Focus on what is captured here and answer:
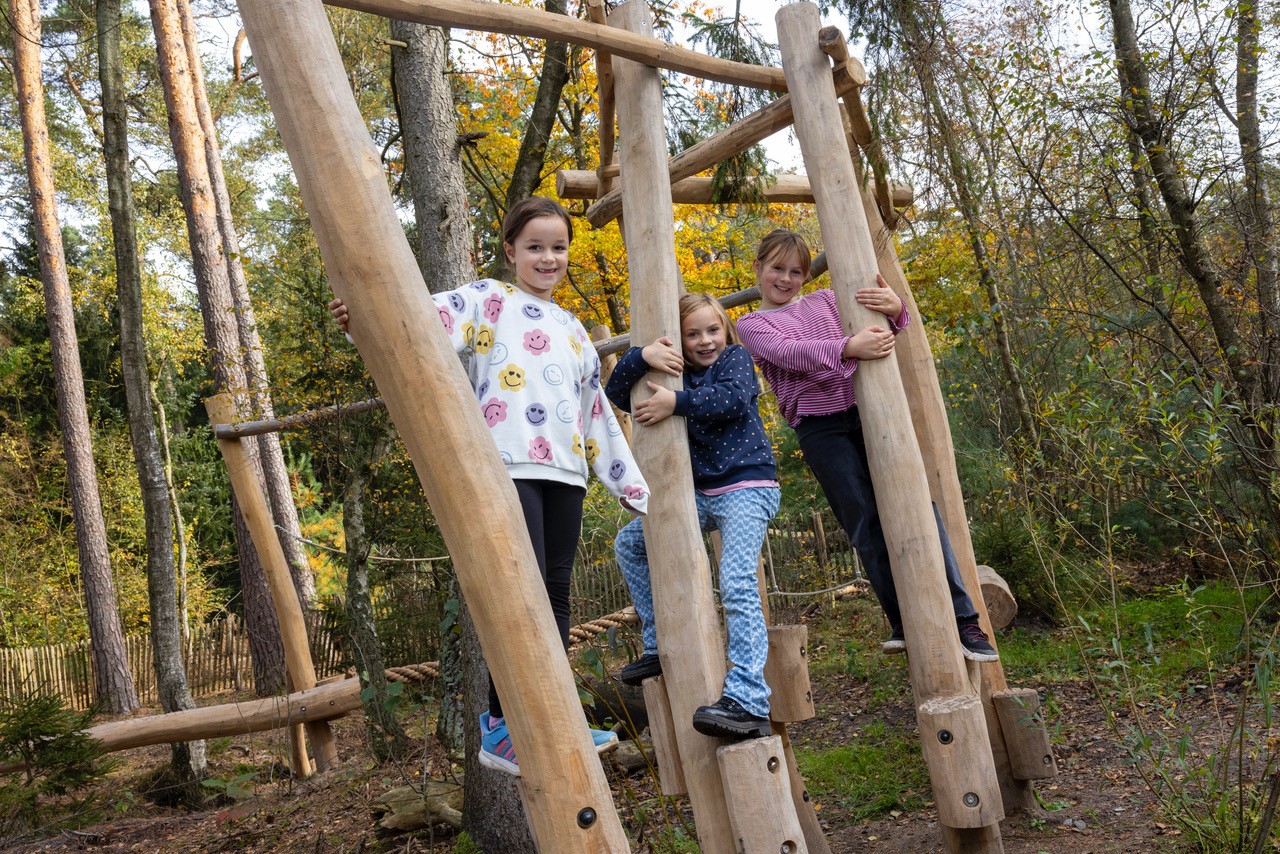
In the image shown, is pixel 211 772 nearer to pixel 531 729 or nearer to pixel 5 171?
pixel 531 729

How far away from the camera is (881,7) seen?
15.3 feet

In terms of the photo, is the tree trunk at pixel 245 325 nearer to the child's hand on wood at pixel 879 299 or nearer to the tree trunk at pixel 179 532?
the tree trunk at pixel 179 532

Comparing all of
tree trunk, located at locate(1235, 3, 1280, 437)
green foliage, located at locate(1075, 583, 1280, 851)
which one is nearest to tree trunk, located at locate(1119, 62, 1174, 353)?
tree trunk, located at locate(1235, 3, 1280, 437)

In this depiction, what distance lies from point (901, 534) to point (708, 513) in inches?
23.8

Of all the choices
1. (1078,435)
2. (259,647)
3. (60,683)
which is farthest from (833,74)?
(60,683)

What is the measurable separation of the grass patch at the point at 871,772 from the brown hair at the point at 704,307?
2.31 metres

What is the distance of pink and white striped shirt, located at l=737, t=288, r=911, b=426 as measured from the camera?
10.6 ft

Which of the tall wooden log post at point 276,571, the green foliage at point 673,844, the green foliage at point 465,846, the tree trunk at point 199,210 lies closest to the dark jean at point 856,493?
the green foliage at point 673,844

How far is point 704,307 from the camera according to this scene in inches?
124

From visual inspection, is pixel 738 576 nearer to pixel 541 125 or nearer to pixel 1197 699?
pixel 541 125

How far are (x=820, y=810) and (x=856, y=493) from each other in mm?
1882

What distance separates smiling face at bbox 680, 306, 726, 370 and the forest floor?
4.65 feet

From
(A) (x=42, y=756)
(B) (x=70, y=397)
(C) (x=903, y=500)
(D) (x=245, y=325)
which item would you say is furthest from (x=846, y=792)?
(B) (x=70, y=397)

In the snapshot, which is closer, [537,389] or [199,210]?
[537,389]
